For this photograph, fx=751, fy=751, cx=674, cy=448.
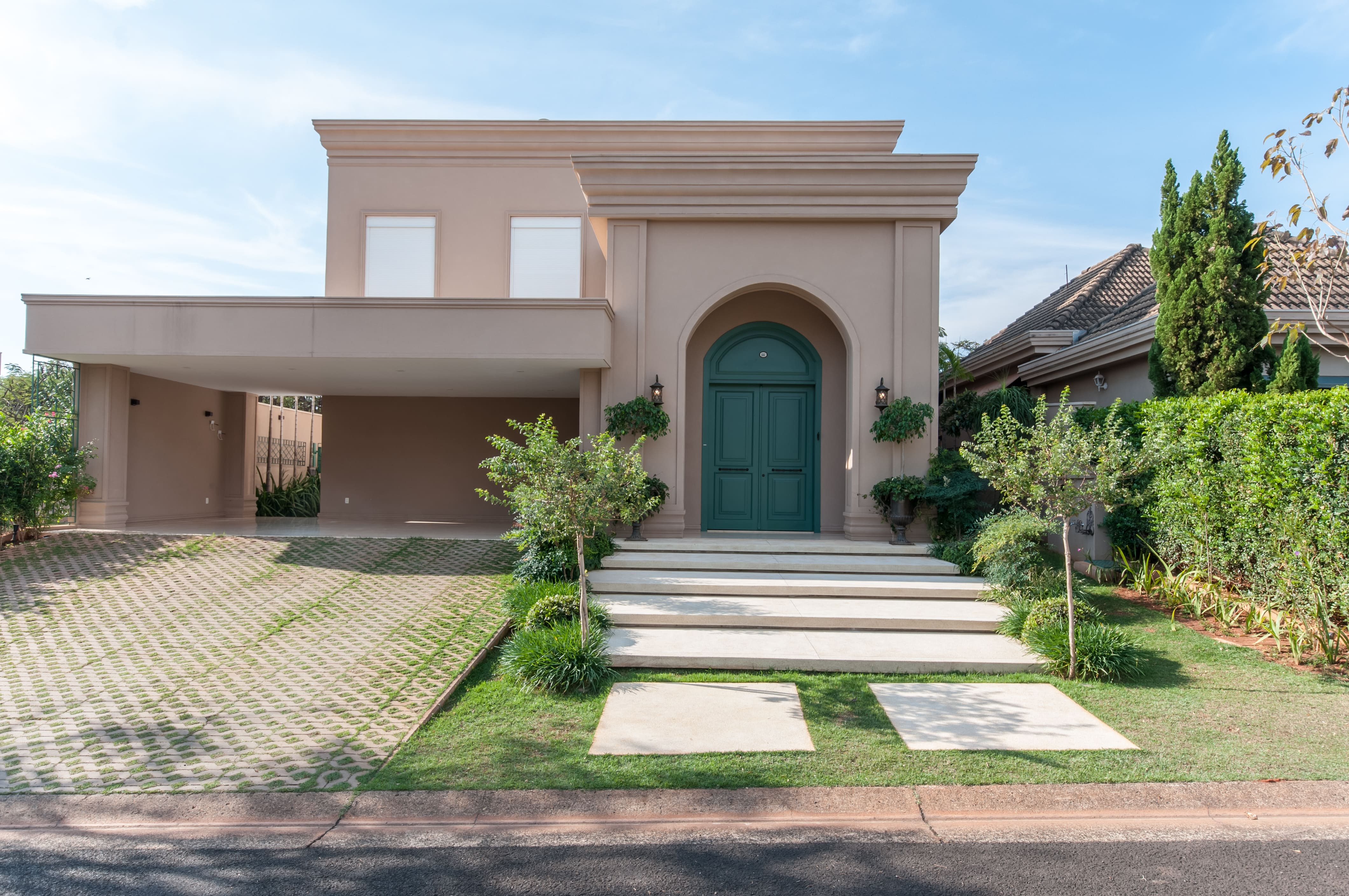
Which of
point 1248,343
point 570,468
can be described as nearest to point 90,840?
point 570,468

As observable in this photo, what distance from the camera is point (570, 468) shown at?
617cm

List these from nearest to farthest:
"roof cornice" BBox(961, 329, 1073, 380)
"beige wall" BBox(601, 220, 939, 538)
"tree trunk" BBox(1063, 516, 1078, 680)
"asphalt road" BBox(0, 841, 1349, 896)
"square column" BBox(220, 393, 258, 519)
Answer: "asphalt road" BBox(0, 841, 1349, 896) → "tree trunk" BBox(1063, 516, 1078, 680) → "beige wall" BBox(601, 220, 939, 538) → "roof cornice" BBox(961, 329, 1073, 380) → "square column" BBox(220, 393, 258, 519)

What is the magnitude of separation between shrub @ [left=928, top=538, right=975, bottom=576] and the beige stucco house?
1125 mm

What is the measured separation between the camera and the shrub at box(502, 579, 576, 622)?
24.0 feet

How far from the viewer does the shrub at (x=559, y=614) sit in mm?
6875

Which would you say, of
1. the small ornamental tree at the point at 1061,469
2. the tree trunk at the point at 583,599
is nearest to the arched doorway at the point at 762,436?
the small ornamental tree at the point at 1061,469

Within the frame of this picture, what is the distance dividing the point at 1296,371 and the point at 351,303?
1151 centimetres

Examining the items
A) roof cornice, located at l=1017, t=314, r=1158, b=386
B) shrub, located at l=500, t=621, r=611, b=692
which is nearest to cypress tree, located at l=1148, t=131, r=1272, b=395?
roof cornice, located at l=1017, t=314, r=1158, b=386

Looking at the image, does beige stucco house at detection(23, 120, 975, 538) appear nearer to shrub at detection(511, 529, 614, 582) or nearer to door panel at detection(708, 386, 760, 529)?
door panel at detection(708, 386, 760, 529)

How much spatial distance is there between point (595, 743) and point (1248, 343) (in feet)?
30.3

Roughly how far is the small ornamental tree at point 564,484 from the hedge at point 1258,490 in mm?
5305

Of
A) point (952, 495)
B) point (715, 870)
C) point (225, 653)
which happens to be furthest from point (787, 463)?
point (715, 870)

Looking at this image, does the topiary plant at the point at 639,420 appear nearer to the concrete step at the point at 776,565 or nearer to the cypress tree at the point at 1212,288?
the concrete step at the point at 776,565

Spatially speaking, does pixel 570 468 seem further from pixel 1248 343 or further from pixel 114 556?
pixel 1248 343
